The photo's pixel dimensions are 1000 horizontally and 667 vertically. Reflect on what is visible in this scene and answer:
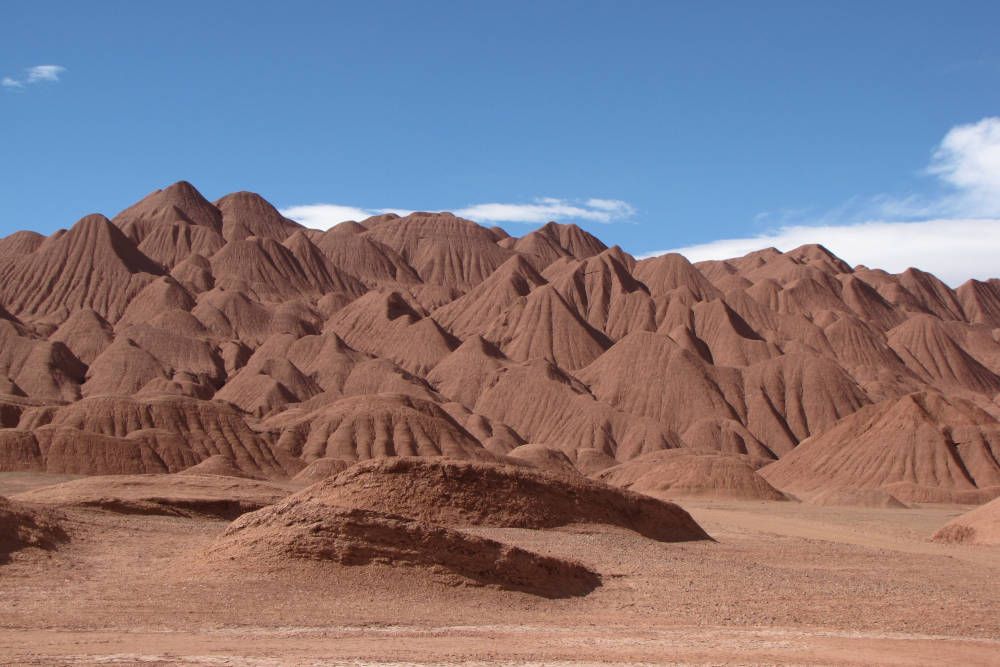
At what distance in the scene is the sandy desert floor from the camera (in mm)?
17984

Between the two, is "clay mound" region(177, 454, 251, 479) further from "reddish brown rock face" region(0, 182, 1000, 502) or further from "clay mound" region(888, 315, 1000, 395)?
"clay mound" region(888, 315, 1000, 395)

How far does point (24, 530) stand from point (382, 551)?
28.2 feet

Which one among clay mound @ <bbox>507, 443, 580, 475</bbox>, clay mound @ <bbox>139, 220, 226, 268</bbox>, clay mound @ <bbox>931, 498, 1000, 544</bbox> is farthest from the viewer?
clay mound @ <bbox>139, 220, 226, 268</bbox>

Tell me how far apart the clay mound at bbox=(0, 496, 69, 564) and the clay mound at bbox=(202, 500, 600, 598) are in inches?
177


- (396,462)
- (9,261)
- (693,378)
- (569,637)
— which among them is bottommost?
(569,637)

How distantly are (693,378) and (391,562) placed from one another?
106 meters


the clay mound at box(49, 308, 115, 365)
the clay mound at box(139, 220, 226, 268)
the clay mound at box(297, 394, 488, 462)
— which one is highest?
the clay mound at box(139, 220, 226, 268)

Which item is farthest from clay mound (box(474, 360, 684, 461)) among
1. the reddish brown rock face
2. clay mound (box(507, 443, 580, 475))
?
clay mound (box(507, 443, 580, 475))

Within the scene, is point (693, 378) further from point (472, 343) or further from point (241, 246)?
point (241, 246)

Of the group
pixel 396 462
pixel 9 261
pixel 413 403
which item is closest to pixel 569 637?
pixel 396 462

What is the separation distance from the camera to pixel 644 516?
130ft

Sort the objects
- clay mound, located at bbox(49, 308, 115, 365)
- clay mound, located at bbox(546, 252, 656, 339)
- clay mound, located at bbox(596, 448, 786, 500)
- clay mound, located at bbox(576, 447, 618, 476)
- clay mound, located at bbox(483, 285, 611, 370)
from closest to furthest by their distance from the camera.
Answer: clay mound, located at bbox(596, 448, 786, 500), clay mound, located at bbox(576, 447, 618, 476), clay mound, located at bbox(49, 308, 115, 365), clay mound, located at bbox(483, 285, 611, 370), clay mound, located at bbox(546, 252, 656, 339)

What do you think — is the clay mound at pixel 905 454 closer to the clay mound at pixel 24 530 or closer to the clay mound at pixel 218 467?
the clay mound at pixel 218 467

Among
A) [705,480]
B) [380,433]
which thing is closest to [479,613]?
[705,480]
